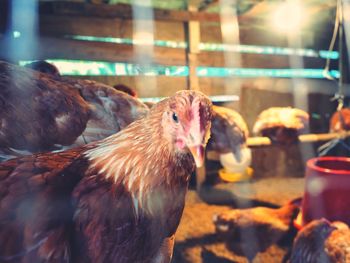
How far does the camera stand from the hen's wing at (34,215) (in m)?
0.54

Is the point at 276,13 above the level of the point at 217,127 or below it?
above

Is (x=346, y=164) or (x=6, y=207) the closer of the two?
(x=6, y=207)

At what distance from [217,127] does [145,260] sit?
1354 mm

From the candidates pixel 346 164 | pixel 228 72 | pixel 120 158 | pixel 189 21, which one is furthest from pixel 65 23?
pixel 346 164

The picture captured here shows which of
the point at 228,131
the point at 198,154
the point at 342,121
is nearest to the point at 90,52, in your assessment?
the point at 228,131

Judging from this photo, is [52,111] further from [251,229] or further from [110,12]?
[110,12]

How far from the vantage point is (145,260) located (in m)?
0.67

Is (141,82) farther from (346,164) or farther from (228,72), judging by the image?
(346,164)

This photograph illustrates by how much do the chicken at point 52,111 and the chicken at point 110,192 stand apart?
0.23m

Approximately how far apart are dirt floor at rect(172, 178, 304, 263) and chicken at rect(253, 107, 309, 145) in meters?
0.66

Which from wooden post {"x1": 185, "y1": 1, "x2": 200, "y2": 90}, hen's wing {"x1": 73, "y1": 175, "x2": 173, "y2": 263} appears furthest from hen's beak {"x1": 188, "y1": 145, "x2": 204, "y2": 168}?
wooden post {"x1": 185, "y1": 1, "x2": 200, "y2": 90}

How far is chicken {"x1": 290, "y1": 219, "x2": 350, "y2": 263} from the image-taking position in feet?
4.17

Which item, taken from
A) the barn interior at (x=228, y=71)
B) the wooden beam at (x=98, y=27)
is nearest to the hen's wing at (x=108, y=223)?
the barn interior at (x=228, y=71)

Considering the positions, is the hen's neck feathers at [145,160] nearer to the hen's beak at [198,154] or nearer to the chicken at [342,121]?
the hen's beak at [198,154]
